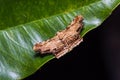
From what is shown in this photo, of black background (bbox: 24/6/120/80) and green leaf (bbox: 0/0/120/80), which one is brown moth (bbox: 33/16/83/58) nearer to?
green leaf (bbox: 0/0/120/80)

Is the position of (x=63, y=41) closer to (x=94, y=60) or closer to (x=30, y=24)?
(x=30, y=24)

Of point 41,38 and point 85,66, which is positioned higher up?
point 85,66

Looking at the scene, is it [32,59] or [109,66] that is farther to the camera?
[109,66]

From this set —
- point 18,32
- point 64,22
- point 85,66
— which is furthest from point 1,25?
point 85,66

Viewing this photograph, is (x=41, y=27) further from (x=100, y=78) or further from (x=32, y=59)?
(x=100, y=78)

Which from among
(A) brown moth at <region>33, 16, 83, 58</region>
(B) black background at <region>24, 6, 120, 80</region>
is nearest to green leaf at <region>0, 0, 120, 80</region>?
(A) brown moth at <region>33, 16, 83, 58</region>

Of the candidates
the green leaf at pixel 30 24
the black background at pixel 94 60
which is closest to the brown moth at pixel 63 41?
the green leaf at pixel 30 24

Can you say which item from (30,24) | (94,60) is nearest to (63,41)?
(30,24)
